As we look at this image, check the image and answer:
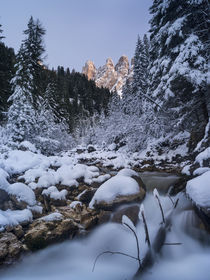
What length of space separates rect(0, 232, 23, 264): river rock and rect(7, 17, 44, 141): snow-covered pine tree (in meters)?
9.72

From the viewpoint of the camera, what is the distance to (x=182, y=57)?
8.08m

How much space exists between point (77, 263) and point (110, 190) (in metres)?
2.09

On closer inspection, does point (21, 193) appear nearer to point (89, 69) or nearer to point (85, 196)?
point (85, 196)

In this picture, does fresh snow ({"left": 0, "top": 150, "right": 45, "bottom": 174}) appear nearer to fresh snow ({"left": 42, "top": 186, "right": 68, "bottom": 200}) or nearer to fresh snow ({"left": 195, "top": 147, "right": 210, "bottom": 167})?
fresh snow ({"left": 42, "top": 186, "right": 68, "bottom": 200})

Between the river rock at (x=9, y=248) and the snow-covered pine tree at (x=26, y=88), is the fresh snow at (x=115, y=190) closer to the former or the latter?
the river rock at (x=9, y=248)

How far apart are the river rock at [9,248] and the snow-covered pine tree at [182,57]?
8489mm

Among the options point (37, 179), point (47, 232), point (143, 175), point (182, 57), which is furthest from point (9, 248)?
point (182, 57)

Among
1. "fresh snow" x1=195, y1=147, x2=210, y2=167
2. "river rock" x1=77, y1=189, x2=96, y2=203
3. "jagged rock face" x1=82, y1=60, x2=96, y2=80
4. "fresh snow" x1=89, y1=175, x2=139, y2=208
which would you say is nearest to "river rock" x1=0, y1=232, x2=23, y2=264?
"fresh snow" x1=89, y1=175, x2=139, y2=208

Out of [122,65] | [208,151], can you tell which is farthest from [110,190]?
[122,65]

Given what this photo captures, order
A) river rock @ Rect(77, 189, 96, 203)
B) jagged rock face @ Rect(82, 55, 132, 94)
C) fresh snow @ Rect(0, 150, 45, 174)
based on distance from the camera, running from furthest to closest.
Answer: jagged rock face @ Rect(82, 55, 132, 94) < fresh snow @ Rect(0, 150, 45, 174) < river rock @ Rect(77, 189, 96, 203)

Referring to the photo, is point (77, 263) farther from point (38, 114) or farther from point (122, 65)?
point (122, 65)

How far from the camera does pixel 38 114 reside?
53.3 ft

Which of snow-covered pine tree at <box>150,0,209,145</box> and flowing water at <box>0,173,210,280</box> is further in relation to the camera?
snow-covered pine tree at <box>150,0,209,145</box>

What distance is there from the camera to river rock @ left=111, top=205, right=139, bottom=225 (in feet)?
14.9
